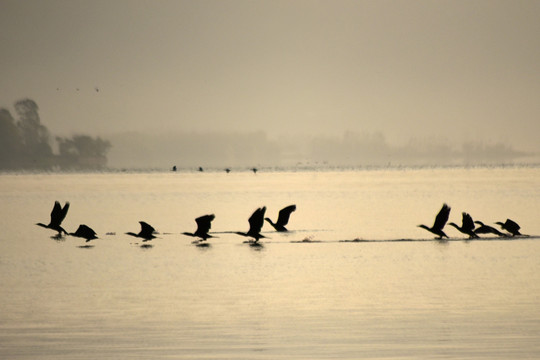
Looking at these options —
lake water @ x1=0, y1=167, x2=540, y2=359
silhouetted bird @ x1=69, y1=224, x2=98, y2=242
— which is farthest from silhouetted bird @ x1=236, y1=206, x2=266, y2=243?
silhouetted bird @ x1=69, y1=224, x2=98, y2=242

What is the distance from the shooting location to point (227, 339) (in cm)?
1645

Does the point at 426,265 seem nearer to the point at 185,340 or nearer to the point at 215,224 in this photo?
the point at 185,340

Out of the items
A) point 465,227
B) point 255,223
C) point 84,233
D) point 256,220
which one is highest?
point 256,220

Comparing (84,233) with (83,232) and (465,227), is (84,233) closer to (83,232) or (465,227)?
(83,232)

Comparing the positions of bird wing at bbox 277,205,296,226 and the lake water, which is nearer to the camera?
the lake water

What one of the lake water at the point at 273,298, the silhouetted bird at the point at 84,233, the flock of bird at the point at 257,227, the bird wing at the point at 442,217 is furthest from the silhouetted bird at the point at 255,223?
the bird wing at the point at 442,217

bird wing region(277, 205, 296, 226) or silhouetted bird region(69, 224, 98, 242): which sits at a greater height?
bird wing region(277, 205, 296, 226)

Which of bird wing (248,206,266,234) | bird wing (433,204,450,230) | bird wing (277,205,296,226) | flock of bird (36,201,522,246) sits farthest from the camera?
bird wing (277,205,296,226)

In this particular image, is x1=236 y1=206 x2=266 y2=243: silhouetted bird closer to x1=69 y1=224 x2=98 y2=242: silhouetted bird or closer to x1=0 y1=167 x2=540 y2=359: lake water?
x1=0 y1=167 x2=540 y2=359: lake water

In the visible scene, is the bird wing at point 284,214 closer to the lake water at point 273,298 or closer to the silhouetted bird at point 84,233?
the lake water at point 273,298

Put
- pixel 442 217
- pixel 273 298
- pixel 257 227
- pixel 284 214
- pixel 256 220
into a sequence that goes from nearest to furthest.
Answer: pixel 273 298 < pixel 442 217 < pixel 256 220 < pixel 257 227 < pixel 284 214

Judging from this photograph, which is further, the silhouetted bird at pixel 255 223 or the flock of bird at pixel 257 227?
the flock of bird at pixel 257 227

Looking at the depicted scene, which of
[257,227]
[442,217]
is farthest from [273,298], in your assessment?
[442,217]

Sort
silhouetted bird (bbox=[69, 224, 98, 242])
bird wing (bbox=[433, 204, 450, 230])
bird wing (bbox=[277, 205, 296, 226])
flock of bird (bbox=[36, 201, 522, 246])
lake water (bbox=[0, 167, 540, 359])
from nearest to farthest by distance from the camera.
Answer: lake water (bbox=[0, 167, 540, 359])
bird wing (bbox=[433, 204, 450, 230])
flock of bird (bbox=[36, 201, 522, 246])
silhouetted bird (bbox=[69, 224, 98, 242])
bird wing (bbox=[277, 205, 296, 226])
